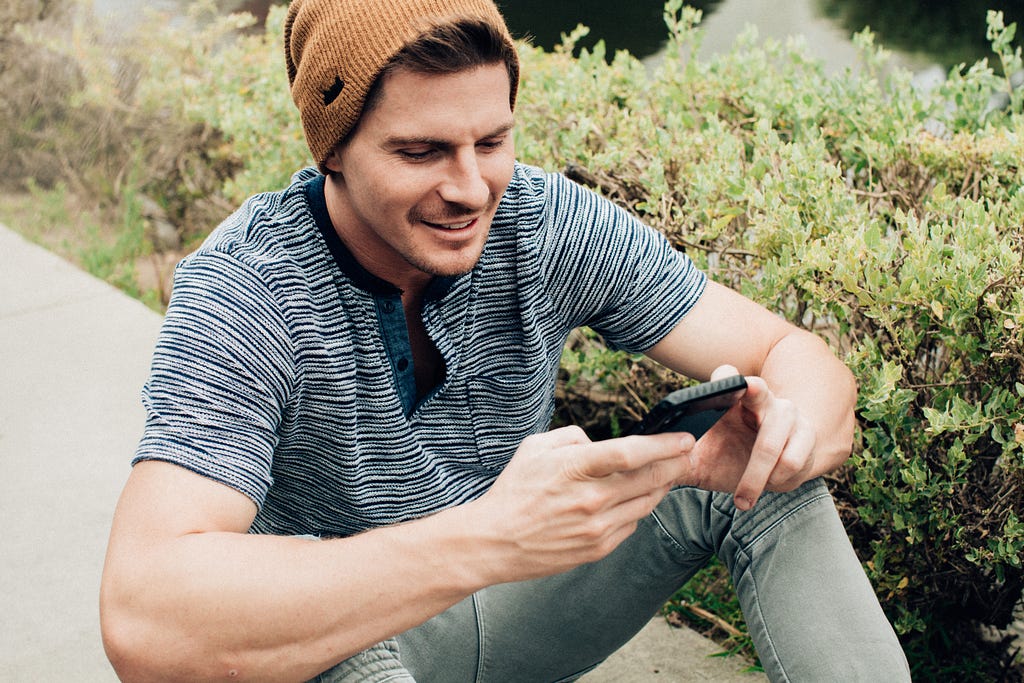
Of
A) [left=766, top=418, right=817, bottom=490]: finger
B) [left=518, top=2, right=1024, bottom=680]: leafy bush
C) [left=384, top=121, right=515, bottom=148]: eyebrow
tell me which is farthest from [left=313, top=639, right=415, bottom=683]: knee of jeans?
[left=518, top=2, right=1024, bottom=680]: leafy bush

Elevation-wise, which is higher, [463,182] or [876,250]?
[876,250]

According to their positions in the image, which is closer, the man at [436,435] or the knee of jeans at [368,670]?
the man at [436,435]

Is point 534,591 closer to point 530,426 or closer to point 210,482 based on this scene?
point 530,426

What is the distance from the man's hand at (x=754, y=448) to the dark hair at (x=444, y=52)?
2.11ft

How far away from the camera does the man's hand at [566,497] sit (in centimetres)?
152

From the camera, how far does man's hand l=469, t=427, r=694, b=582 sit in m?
1.52

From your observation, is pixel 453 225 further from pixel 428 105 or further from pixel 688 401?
pixel 688 401

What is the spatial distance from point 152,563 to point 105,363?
258cm

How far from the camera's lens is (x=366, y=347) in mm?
1867

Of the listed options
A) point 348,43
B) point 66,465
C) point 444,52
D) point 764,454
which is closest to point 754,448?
point 764,454

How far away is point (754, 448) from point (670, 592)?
0.45 metres

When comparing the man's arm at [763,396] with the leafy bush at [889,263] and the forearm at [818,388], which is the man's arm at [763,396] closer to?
the forearm at [818,388]

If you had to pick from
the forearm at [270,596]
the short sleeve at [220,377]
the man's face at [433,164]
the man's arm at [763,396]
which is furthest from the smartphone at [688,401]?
the short sleeve at [220,377]

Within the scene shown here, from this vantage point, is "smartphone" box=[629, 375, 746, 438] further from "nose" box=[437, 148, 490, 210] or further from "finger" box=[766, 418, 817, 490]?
"nose" box=[437, 148, 490, 210]
